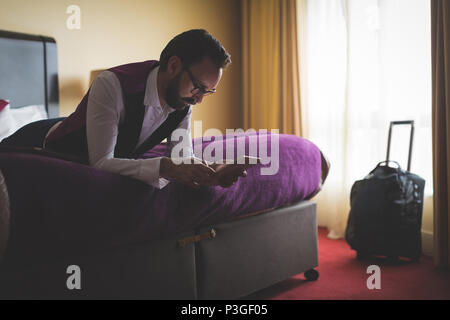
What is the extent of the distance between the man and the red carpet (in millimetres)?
882

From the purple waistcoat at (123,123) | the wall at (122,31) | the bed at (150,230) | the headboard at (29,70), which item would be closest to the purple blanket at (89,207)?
the bed at (150,230)

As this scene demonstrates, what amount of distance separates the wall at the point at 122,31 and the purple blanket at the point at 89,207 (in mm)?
1689

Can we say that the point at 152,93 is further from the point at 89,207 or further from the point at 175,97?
the point at 89,207

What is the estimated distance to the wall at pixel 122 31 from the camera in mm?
2699

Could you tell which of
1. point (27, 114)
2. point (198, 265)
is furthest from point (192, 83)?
point (27, 114)

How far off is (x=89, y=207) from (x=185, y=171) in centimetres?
30

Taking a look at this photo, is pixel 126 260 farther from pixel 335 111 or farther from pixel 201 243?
pixel 335 111

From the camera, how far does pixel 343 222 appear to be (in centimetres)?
312

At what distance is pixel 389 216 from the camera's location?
2.40m

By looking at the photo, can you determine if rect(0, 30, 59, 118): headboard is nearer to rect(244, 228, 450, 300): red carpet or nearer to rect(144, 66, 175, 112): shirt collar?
rect(144, 66, 175, 112): shirt collar

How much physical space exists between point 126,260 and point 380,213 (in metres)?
1.60
